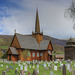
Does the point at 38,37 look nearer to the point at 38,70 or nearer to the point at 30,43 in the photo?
the point at 30,43

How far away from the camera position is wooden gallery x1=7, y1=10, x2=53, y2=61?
1650 inches

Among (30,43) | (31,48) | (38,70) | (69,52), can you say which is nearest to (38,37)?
(30,43)

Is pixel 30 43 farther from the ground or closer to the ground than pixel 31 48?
farther from the ground

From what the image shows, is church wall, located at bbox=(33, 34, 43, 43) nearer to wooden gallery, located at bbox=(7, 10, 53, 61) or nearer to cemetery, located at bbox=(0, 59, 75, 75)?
wooden gallery, located at bbox=(7, 10, 53, 61)

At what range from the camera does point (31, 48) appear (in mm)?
45500

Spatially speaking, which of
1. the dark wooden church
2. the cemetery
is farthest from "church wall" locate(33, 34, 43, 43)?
the cemetery

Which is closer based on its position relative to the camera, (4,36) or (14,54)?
(14,54)

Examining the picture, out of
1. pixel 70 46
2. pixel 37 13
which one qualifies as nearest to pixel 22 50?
pixel 70 46

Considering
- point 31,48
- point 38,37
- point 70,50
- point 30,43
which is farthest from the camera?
point 38,37

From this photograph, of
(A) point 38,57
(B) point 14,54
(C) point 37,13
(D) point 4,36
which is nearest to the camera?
(B) point 14,54

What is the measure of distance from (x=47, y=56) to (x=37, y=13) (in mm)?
22129

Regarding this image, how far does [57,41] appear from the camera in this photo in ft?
563

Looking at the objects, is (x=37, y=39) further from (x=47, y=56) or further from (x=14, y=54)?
(x=14, y=54)

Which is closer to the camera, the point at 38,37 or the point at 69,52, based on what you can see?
the point at 69,52
